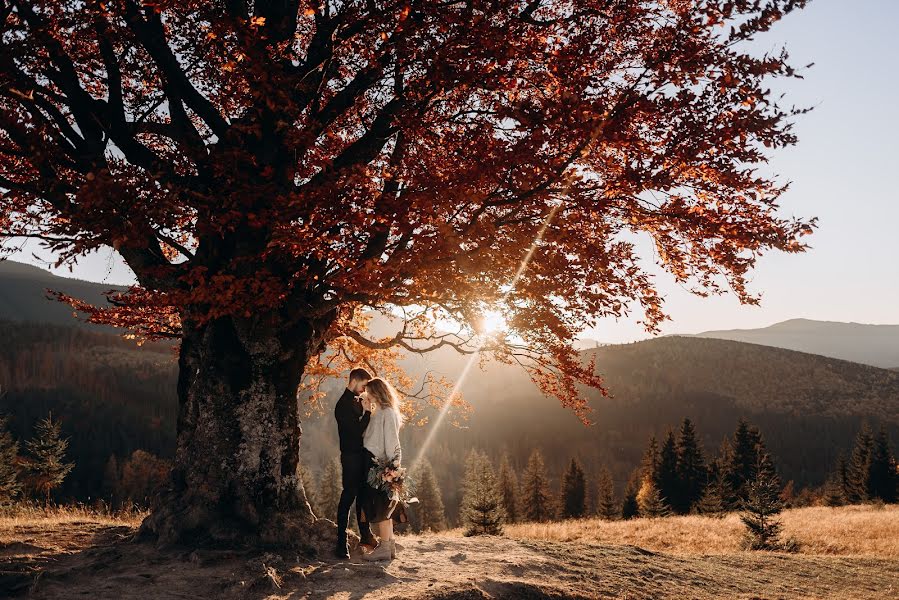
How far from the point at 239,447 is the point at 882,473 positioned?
176 feet

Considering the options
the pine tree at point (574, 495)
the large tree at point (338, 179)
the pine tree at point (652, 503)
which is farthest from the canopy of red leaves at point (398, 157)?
the pine tree at point (574, 495)

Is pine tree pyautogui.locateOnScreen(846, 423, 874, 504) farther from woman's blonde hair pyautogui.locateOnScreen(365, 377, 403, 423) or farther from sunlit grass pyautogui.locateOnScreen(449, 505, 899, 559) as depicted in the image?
woman's blonde hair pyautogui.locateOnScreen(365, 377, 403, 423)

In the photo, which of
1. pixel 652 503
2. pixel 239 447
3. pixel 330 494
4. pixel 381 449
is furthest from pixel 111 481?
pixel 381 449

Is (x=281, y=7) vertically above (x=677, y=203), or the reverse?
(x=281, y=7)

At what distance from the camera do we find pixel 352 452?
24.1ft

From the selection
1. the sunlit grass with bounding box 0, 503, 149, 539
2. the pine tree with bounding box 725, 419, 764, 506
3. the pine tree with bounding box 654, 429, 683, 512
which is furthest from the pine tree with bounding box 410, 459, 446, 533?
the sunlit grass with bounding box 0, 503, 149, 539

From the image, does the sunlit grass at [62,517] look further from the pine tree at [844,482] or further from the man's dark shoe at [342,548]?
the pine tree at [844,482]

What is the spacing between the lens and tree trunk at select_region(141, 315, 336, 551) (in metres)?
Result: 7.25

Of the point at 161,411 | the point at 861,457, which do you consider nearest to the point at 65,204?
the point at 861,457

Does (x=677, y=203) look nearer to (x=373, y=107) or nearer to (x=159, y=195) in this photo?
(x=373, y=107)

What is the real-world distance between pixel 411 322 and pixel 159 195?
5.68 m

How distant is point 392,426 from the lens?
741 centimetres

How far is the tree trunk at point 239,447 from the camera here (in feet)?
23.8

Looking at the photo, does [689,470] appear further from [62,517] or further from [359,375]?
[62,517]
